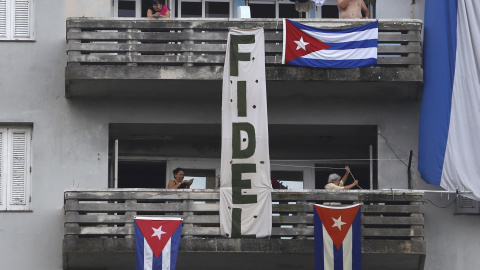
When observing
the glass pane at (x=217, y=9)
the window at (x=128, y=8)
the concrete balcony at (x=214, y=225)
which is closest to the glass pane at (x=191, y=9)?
the glass pane at (x=217, y=9)

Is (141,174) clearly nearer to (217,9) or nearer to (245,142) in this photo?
(217,9)

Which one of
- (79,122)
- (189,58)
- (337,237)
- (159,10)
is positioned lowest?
(337,237)

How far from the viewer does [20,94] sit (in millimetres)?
32250

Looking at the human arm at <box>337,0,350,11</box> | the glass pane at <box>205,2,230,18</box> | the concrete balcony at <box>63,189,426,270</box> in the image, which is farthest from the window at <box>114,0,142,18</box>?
the concrete balcony at <box>63,189,426,270</box>

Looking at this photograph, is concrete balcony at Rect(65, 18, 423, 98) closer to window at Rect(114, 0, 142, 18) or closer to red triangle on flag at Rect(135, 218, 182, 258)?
window at Rect(114, 0, 142, 18)

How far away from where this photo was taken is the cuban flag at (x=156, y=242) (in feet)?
99.8

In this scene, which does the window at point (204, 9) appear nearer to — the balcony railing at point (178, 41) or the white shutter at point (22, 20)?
the balcony railing at point (178, 41)

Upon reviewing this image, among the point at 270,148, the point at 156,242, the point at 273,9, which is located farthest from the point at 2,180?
the point at 273,9

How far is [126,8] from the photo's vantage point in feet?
111

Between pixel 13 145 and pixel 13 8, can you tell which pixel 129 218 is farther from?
pixel 13 8

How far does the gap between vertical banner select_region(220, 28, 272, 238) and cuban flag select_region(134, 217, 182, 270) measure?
41.5 inches

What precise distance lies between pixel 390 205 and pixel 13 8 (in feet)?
31.2

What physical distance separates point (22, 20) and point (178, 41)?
367cm

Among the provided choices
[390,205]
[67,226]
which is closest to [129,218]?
[67,226]
